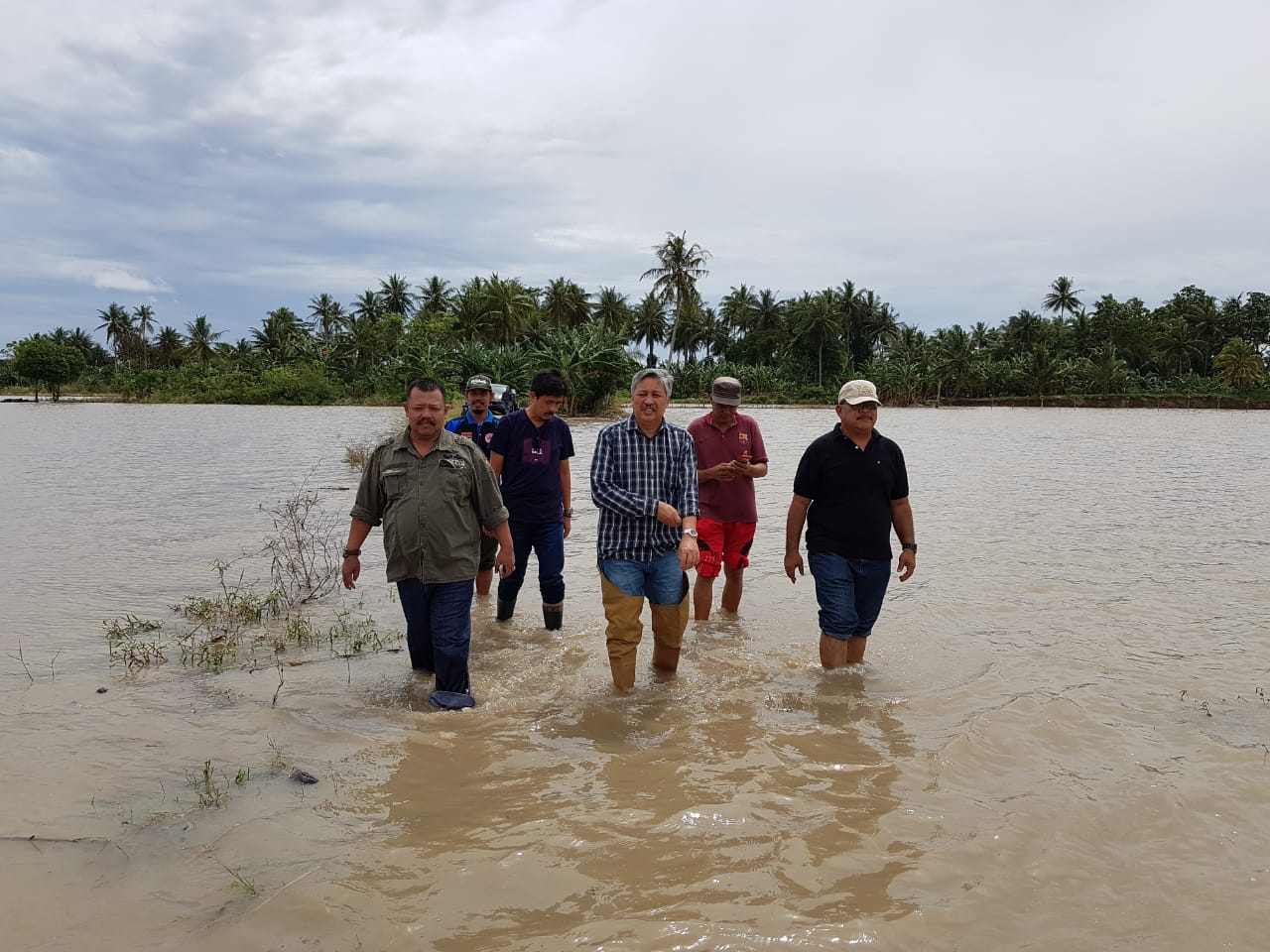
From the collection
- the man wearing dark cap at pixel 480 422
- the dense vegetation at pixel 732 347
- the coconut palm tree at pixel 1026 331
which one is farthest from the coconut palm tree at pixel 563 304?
the man wearing dark cap at pixel 480 422

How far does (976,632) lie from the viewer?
7.08m

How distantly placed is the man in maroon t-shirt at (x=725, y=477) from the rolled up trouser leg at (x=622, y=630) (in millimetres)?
1718

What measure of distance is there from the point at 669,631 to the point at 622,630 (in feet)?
1.35

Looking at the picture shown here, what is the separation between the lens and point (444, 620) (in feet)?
15.8

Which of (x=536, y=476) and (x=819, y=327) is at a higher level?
(x=819, y=327)

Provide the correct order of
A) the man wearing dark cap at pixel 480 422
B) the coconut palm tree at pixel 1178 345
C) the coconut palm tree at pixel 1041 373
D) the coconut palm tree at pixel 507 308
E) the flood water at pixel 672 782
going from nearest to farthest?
the flood water at pixel 672 782, the man wearing dark cap at pixel 480 422, the coconut palm tree at pixel 507 308, the coconut palm tree at pixel 1041 373, the coconut palm tree at pixel 1178 345

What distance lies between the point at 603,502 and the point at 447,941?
2.59 meters

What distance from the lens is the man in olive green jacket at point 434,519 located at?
4.75 meters

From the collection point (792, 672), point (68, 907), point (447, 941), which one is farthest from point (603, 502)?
point (68, 907)

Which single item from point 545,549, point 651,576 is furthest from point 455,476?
point 545,549

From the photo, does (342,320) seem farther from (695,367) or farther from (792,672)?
(792,672)

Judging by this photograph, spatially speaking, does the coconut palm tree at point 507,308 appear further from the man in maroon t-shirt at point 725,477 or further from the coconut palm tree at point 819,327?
the man in maroon t-shirt at point 725,477

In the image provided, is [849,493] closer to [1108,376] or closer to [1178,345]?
[1108,376]

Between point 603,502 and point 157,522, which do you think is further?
point 157,522
